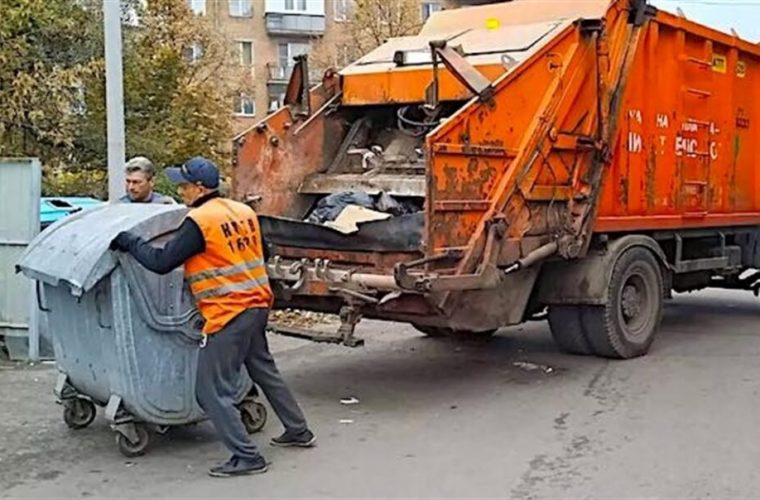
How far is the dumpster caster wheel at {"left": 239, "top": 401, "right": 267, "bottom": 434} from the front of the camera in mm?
6277

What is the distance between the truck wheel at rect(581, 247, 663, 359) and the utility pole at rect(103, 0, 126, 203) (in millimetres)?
3746

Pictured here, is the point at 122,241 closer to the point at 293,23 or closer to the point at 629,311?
the point at 629,311

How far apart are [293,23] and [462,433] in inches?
1541

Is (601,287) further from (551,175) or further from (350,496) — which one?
(350,496)

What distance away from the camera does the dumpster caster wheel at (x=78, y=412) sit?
6379mm

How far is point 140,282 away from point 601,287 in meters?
3.68

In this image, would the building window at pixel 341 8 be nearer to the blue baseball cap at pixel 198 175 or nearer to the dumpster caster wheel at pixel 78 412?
the dumpster caster wheel at pixel 78 412

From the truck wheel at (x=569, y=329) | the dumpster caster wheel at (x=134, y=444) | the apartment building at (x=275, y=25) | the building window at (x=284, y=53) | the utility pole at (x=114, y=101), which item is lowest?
the dumpster caster wheel at (x=134, y=444)

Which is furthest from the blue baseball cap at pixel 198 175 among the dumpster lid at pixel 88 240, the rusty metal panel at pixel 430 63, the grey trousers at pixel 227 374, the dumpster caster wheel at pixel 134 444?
the rusty metal panel at pixel 430 63

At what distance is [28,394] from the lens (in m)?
7.47

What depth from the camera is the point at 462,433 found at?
20.9 feet

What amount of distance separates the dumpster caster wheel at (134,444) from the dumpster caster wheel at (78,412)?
591 mm

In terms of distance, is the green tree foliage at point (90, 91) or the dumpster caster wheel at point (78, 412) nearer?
the dumpster caster wheel at point (78, 412)

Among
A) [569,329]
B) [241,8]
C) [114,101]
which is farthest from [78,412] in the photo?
[241,8]
